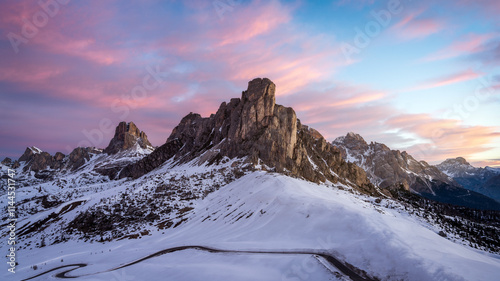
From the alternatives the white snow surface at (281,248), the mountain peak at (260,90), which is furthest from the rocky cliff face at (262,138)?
the white snow surface at (281,248)

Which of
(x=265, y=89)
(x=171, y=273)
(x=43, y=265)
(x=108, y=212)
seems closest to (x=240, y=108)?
(x=265, y=89)

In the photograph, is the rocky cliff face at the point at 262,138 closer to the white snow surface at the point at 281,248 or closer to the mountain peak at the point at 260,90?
the mountain peak at the point at 260,90

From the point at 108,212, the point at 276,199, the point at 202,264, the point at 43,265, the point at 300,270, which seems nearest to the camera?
the point at 300,270

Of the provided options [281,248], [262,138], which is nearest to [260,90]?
[262,138]

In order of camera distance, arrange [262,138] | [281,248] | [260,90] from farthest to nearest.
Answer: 1. [260,90]
2. [262,138]
3. [281,248]

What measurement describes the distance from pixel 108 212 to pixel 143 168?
100 m

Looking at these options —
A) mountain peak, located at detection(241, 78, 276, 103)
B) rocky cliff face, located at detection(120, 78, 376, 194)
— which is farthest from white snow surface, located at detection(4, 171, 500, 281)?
mountain peak, located at detection(241, 78, 276, 103)

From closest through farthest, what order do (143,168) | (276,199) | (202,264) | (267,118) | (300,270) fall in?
1. (300,270)
2. (202,264)
3. (276,199)
4. (267,118)
5. (143,168)

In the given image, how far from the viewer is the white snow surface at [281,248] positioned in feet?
39.7

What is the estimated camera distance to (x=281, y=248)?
16906 millimetres

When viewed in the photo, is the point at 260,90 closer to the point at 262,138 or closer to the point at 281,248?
the point at 262,138

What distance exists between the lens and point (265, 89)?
3812 inches

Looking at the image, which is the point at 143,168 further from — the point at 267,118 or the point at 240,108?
the point at 267,118

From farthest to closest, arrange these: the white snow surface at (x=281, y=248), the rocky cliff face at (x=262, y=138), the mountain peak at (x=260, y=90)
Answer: the mountain peak at (x=260, y=90) → the rocky cliff face at (x=262, y=138) → the white snow surface at (x=281, y=248)
